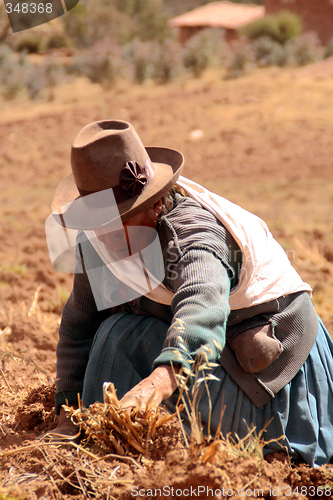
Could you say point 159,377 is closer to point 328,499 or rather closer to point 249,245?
point 249,245

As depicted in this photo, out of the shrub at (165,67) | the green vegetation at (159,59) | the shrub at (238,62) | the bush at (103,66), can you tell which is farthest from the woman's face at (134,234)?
the shrub at (165,67)

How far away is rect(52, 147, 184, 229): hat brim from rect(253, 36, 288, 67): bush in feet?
52.7

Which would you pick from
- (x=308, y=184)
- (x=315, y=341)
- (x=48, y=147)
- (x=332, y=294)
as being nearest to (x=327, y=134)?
(x=308, y=184)

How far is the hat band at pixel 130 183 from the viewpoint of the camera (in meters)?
1.84

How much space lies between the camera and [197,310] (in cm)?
156

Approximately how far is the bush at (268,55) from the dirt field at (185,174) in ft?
6.22

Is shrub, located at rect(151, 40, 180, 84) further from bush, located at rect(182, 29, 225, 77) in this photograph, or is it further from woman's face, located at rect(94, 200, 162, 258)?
woman's face, located at rect(94, 200, 162, 258)

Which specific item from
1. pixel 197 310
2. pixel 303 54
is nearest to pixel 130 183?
pixel 197 310

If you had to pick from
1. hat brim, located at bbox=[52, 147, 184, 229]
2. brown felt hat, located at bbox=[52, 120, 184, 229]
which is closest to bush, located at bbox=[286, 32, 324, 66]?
hat brim, located at bbox=[52, 147, 184, 229]

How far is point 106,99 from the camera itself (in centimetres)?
1258

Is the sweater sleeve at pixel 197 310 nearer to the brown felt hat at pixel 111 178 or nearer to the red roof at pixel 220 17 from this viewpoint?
the brown felt hat at pixel 111 178

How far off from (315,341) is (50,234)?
140 inches

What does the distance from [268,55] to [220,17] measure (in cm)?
1144

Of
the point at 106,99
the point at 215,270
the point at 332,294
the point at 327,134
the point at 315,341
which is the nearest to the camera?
the point at 215,270
